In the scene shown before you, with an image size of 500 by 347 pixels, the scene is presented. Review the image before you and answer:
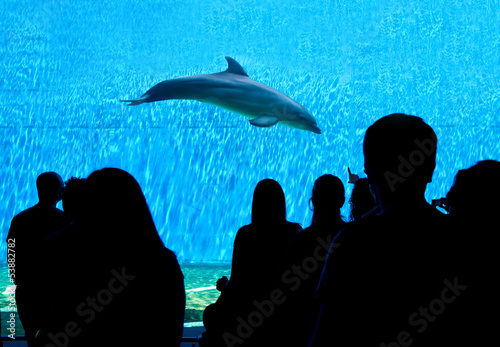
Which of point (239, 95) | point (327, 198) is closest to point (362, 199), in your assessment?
point (327, 198)

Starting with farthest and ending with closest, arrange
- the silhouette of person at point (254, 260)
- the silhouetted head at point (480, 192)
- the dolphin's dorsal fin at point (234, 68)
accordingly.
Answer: the dolphin's dorsal fin at point (234, 68)
the silhouette of person at point (254, 260)
the silhouetted head at point (480, 192)

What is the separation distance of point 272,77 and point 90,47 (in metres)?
5.66

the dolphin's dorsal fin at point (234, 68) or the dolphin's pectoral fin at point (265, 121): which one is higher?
the dolphin's dorsal fin at point (234, 68)

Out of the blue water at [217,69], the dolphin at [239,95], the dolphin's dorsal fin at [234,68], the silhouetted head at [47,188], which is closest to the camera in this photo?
the silhouetted head at [47,188]

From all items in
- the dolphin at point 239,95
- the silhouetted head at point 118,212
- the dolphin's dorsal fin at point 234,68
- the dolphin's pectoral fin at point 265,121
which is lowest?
the silhouetted head at point 118,212

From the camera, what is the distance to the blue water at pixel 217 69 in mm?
12289

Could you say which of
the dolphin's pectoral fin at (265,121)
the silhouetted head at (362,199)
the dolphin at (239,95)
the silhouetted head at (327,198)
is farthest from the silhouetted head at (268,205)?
the dolphin at (239,95)

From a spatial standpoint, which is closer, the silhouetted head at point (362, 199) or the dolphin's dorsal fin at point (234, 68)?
the silhouetted head at point (362, 199)

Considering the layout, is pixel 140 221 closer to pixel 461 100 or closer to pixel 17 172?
pixel 17 172

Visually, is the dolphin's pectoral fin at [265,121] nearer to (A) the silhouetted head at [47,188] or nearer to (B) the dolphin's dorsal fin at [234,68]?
(B) the dolphin's dorsal fin at [234,68]

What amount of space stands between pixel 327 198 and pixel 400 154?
900 millimetres

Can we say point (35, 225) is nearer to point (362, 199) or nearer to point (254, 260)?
point (254, 260)

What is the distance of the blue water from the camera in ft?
40.3

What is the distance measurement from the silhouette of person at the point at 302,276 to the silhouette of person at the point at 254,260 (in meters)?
0.21
